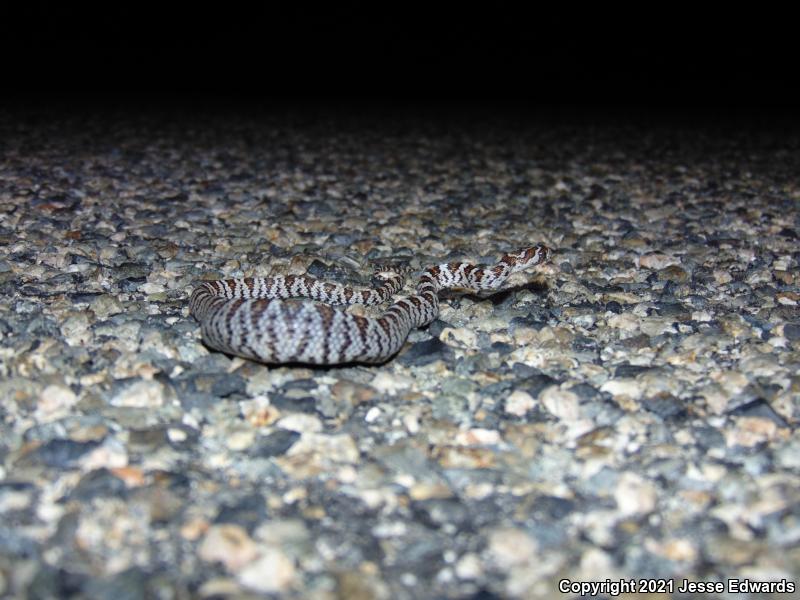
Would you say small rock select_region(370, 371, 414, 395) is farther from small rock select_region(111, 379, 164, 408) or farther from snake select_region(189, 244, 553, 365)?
small rock select_region(111, 379, 164, 408)

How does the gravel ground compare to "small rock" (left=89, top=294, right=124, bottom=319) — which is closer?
the gravel ground

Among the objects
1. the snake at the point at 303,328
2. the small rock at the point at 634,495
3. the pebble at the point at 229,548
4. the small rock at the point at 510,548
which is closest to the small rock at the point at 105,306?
the snake at the point at 303,328

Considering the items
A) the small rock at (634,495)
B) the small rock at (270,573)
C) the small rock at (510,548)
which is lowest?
the small rock at (270,573)

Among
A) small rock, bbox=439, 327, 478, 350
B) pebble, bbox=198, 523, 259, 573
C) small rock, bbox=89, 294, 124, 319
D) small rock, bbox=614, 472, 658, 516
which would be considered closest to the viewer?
pebble, bbox=198, 523, 259, 573

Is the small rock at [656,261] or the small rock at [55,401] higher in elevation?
the small rock at [656,261]

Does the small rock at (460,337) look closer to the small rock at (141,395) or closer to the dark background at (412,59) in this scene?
the small rock at (141,395)

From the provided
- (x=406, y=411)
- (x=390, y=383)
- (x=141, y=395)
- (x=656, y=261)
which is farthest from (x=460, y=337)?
(x=656, y=261)

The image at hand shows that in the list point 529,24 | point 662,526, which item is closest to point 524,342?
point 662,526

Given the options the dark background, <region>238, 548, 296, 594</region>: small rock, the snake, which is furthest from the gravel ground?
the dark background
